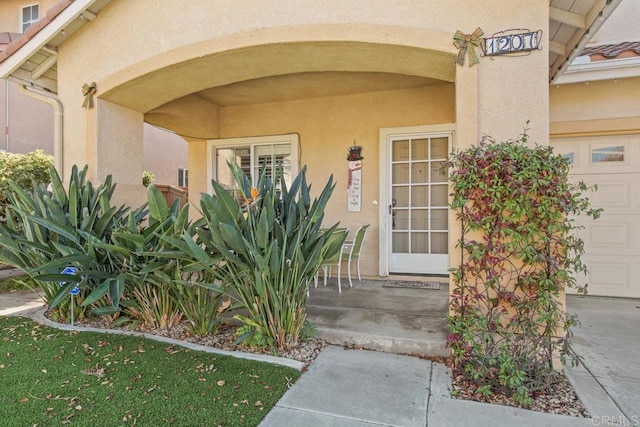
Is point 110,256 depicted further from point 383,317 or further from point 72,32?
point 72,32

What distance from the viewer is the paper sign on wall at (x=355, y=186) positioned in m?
6.05

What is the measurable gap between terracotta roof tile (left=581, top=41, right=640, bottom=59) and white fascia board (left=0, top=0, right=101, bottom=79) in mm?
6741

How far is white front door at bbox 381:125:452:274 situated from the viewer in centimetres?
578

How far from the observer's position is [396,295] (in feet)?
15.8

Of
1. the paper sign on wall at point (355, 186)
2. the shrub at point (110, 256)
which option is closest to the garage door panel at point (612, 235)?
the paper sign on wall at point (355, 186)

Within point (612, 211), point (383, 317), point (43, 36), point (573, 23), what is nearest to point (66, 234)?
point (43, 36)

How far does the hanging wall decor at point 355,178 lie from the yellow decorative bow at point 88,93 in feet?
12.8

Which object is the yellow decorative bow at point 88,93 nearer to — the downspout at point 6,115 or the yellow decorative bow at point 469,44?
the yellow decorative bow at point 469,44

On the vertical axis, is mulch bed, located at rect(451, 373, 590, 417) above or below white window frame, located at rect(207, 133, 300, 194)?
below

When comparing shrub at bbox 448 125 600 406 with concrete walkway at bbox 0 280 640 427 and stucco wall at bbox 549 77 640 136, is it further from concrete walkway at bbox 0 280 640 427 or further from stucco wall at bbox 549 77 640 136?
stucco wall at bbox 549 77 640 136

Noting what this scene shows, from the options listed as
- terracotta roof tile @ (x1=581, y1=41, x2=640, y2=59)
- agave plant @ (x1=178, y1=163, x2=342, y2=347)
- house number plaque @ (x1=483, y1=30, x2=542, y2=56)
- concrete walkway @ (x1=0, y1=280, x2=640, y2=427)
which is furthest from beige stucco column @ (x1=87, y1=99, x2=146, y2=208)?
terracotta roof tile @ (x1=581, y1=41, x2=640, y2=59)

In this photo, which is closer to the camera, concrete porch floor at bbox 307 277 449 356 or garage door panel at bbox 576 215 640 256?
concrete porch floor at bbox 307 277 449 356

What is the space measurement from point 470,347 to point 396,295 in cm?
195

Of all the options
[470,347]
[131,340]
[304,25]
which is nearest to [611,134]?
[470,347]
